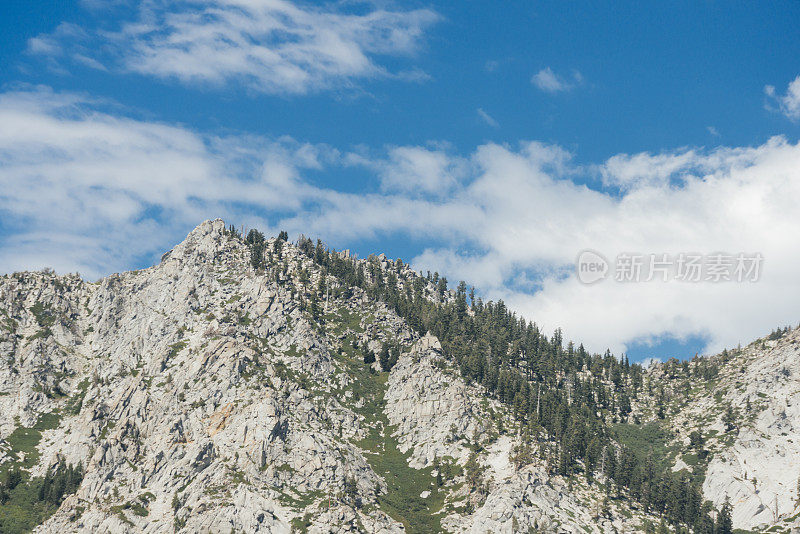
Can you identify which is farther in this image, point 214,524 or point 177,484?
point 177,484

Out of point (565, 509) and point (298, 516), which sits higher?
point (565, 509)

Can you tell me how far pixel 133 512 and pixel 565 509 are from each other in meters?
124

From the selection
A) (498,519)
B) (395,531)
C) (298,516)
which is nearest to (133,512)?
(298,516)

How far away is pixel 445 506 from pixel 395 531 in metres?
21.8

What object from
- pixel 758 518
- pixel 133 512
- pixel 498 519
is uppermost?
pixel 758 518

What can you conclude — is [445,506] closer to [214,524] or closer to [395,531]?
[395,531]

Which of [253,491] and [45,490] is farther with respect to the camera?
[45,490]

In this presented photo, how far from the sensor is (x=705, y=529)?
7721 inches

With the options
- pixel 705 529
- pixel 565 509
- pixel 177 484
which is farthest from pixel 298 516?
pixel 705 529

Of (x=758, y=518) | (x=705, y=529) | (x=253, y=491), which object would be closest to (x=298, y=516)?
(x=253, y=491)

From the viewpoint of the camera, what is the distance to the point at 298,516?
183m

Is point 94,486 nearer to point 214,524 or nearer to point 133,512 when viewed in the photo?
point 133,512

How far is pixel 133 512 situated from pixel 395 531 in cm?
7422

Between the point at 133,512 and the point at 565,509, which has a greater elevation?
the point at 565,509
